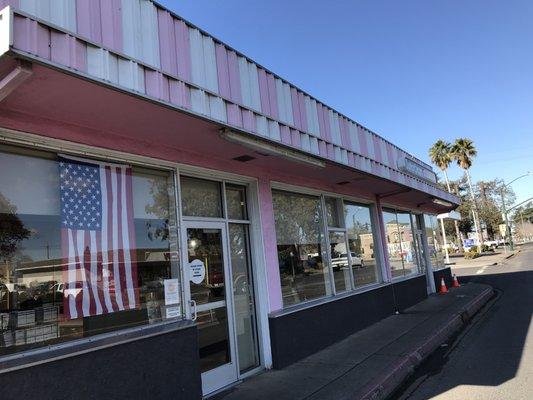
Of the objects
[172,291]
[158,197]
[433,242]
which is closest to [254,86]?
[158,197]

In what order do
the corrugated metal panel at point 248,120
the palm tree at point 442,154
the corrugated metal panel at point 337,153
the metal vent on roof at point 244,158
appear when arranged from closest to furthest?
the corrugated metal panel at point 248,120 → the metal vent on roof at point 244,158 → the corrugated metal panel at point 337,153 → the palm tree at point 442,154

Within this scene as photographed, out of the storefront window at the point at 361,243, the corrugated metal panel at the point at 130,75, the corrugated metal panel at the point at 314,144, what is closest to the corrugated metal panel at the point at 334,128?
the corrugated metal panel at the point at 314,144

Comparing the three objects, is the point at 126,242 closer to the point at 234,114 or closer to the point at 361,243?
the point at 234,114

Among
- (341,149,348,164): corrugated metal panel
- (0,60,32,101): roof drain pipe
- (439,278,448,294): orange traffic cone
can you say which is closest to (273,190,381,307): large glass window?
(341,149,348,164): corrugated metal panel

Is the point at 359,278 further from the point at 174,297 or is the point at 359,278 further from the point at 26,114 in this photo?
the point at 26,114

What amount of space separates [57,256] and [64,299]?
0.44 m

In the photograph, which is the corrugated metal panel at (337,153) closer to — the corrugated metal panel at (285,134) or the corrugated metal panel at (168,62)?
the corrugated metal panel at (168,62)

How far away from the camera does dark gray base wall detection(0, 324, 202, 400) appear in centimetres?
408

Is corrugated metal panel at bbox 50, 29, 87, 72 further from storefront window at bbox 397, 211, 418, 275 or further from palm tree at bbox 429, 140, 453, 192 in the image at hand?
palm tree at bbox 429, 140, 453, 192

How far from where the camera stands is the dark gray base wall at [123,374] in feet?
13.4

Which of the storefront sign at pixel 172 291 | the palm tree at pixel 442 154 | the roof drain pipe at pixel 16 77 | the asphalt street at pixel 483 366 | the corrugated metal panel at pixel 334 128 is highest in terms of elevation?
the palm tree at pixel 442 154

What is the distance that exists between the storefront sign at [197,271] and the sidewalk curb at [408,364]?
100 inches

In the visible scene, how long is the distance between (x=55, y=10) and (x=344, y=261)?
8304mm

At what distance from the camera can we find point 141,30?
4.63 meters
